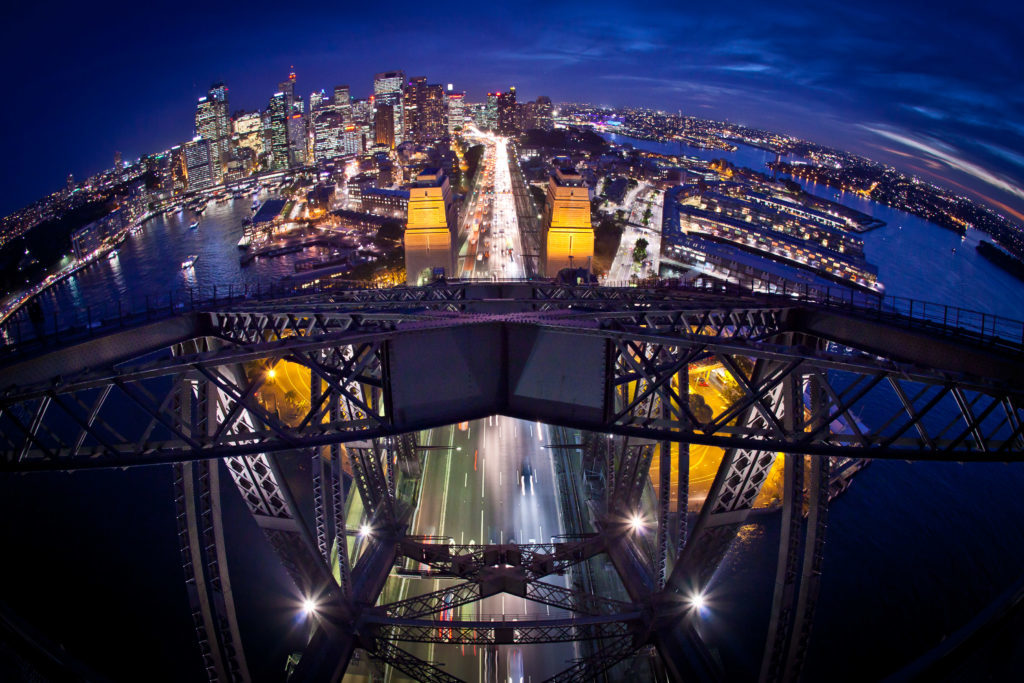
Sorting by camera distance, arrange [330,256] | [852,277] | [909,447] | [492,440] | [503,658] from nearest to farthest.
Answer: [909,447], [503,658], [492,440], [852,277], [330,256]

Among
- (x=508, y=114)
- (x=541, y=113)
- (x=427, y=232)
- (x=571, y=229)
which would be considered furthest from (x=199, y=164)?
(x=541, y=113)

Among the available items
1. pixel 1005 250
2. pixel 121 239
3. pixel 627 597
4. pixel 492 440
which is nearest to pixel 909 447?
pixel 627 597

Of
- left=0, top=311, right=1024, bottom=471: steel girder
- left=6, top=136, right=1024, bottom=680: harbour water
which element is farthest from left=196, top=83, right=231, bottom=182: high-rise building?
left=0, top=311, right=1024, bottom=471: steel girder

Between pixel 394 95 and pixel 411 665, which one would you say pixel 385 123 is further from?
pixel 411 665

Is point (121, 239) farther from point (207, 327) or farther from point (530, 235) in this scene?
point (207, 327)

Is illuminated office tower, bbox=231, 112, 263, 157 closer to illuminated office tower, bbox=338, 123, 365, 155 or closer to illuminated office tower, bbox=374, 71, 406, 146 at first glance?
illuminated office tower, bbox=338, 123, 365, 155

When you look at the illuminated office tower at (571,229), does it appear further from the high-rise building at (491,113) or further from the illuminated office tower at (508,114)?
the high-rise building at (491,113)

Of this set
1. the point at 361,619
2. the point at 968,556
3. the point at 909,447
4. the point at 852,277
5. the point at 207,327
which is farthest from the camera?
the point at 852,277
